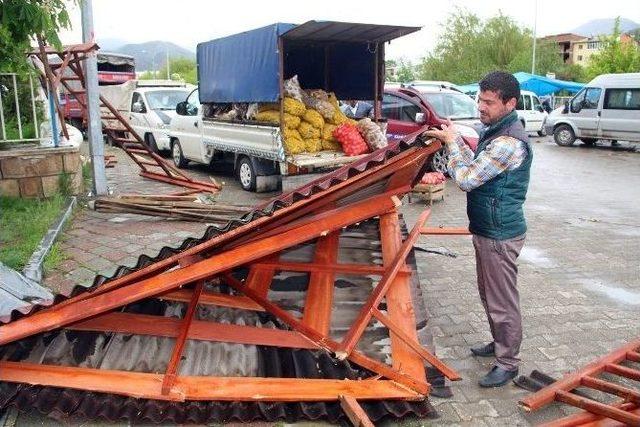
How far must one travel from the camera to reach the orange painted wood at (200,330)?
3336 millimetres

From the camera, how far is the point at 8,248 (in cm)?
541

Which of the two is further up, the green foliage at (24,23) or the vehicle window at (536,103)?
the green foliage at (24,23)

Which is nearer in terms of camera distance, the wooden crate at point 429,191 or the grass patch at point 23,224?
the grass patch at point 23,224

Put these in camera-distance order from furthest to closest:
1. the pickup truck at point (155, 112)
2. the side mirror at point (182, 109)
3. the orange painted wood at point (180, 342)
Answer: the pickup truck at point (155, 112)
the side mirror at point (182, 109)
the orange painted wood at point (180, 342)

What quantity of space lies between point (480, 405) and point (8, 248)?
452 cm

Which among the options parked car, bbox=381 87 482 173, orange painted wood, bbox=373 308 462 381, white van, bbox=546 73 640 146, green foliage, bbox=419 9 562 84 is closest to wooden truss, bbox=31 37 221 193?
parked car, bbox=381 87 482 173

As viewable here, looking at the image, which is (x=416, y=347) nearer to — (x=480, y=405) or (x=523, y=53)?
(x=480, y=405)

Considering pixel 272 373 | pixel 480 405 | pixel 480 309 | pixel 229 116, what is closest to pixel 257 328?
pixel 272 373

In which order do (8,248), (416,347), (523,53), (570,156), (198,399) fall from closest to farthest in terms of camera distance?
1. (198,399)
2. (416,347)
3. (8,248)
4. (570,156)
5. (523,53)

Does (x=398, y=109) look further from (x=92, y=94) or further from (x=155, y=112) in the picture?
(x=155, y=112)

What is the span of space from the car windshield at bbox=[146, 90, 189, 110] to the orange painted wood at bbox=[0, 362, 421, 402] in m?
12.5

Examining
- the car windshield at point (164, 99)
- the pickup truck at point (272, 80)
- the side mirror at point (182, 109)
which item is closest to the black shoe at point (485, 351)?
the pickup truck at point (272, 80)

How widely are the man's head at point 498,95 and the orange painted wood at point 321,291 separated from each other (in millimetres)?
1529

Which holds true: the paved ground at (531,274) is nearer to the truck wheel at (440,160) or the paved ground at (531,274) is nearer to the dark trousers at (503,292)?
the dark trousers at (503,292)
